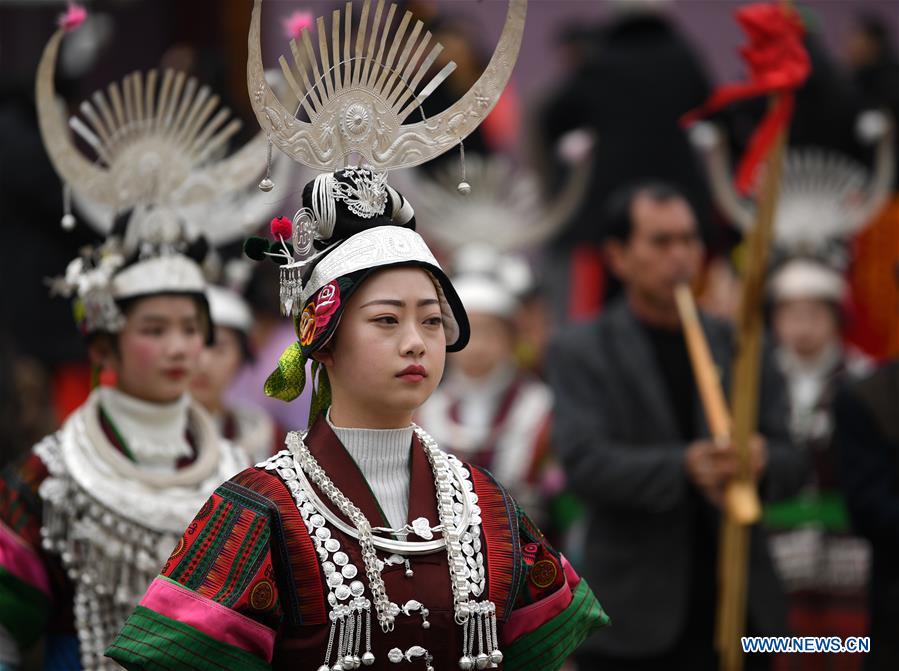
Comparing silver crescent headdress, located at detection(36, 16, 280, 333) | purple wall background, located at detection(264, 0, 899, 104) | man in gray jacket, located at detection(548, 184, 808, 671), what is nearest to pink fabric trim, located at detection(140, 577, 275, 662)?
silver crescent headdress, located at detection(36, 16, 280, 333)

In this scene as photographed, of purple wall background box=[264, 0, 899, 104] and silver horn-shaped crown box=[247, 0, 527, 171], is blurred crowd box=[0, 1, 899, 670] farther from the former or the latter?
silver horn-shaped crown box=[247, 0, 527, 171]

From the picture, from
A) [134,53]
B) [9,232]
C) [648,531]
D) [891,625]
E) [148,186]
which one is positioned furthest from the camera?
[134,53]

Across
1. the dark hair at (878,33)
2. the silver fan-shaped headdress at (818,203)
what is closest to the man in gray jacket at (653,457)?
the silver fan-shaped headdress at (818,203)

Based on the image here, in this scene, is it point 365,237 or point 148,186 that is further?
point 148,186

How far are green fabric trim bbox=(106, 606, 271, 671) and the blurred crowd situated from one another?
8.43 ft

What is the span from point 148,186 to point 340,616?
6.15 feet

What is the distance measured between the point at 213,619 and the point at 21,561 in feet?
3.87

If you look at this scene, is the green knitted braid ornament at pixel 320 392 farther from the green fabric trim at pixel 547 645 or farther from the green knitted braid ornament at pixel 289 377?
the green fabric trim at pixel 547 645

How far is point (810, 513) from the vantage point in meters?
7.02

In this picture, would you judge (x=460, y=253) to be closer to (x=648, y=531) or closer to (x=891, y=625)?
(x=648, y=531)

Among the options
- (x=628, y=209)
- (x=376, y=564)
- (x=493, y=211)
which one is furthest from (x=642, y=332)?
(x=493, y=211)

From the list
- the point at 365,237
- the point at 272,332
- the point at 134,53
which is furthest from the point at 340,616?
the point at 134,53

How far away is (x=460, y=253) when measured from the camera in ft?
29.2

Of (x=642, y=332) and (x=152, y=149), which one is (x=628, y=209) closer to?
(x=642, y=332)
